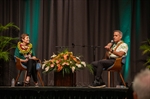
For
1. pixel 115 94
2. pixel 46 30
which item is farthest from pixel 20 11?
pixel 115 94

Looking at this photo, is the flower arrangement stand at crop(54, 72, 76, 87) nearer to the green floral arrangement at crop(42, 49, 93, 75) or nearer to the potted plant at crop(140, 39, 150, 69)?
the green floral arrangement at crop(42, 49, 93, 75)

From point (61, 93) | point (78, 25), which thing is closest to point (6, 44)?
point (78, 25)

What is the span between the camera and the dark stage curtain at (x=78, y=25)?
7.17 m

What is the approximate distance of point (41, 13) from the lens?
7277 millimetres

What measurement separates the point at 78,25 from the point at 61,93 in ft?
7.34

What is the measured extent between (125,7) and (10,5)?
8.79ft

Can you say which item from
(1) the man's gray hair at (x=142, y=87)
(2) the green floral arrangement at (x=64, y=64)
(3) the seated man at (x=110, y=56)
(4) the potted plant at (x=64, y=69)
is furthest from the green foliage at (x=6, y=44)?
(1) the man's gray hair at (x=142, y=87)

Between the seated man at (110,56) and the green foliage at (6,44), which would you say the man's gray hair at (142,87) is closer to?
the seated man at (110,56)

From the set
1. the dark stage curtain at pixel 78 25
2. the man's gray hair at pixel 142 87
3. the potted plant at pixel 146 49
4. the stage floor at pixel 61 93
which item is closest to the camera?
the man's gray hair at pixel 142 87

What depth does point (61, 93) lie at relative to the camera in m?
5.37

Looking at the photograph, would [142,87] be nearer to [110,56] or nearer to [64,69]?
[64,69]

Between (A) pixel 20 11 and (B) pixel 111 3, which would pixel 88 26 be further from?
(A) pixel 20 11

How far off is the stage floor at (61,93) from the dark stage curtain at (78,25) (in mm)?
1653

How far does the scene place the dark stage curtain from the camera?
7.17 metres
